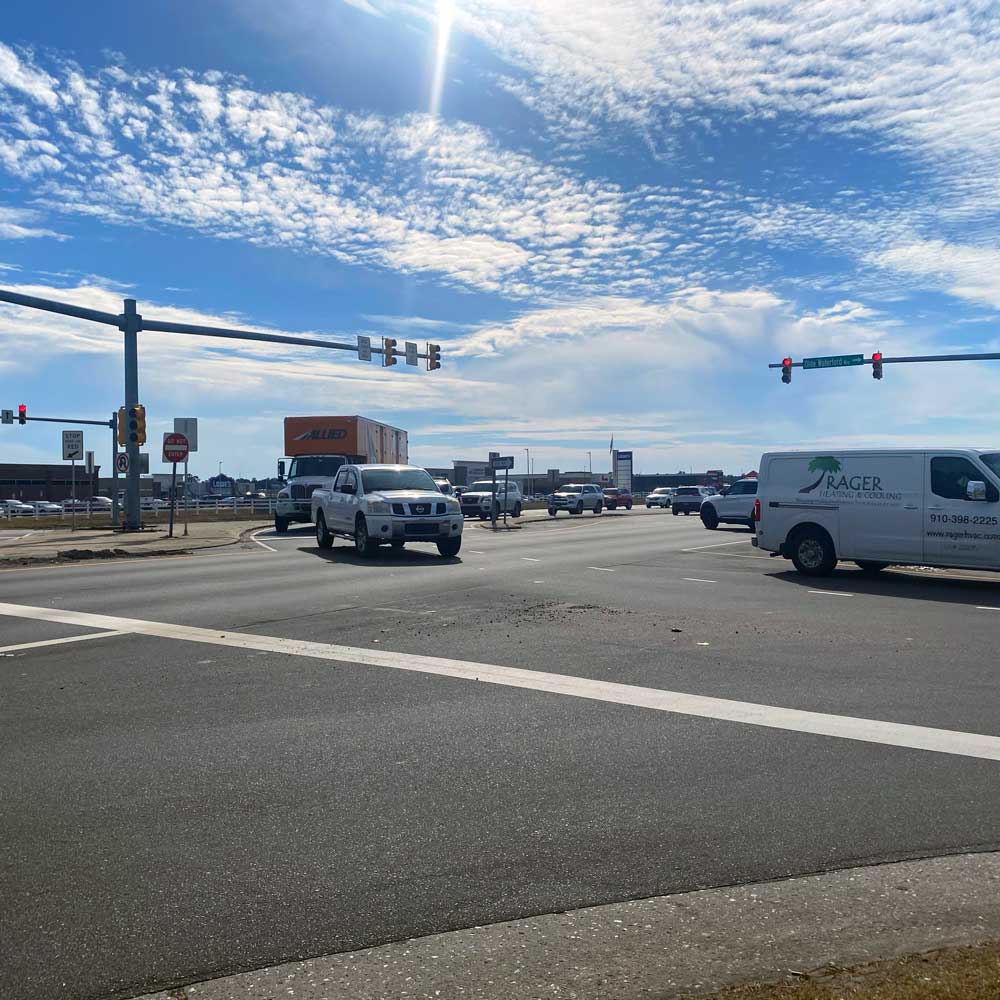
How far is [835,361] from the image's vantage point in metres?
34.8

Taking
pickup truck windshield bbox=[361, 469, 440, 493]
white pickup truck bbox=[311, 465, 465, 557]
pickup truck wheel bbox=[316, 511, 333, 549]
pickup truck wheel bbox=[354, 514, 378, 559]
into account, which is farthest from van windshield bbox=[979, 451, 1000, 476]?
pickup truck wheel bbox=[316, 511, 333, 549]

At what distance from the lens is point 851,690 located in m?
7.56

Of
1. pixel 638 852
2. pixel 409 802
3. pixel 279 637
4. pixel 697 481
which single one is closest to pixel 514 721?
pixel 409 802

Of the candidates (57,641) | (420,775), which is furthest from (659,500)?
(420,775)

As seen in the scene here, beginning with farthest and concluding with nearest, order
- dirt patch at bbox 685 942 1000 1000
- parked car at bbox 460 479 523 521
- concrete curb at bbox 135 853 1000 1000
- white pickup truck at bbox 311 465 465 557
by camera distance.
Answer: parked car at bbox 460 479 523 521, white pickup truck at bbox 311 465 465 557, concrete curb at bbox 135 853 1000 1000, dirt patch at bbox 685 942 1000 1000

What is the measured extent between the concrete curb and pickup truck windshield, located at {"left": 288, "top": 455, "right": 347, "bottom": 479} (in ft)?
97.8

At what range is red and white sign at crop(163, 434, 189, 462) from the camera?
27.2 metres

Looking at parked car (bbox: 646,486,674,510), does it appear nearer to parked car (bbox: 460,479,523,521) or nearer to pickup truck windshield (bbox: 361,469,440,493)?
parked car (bbox: 460,479,523,521)

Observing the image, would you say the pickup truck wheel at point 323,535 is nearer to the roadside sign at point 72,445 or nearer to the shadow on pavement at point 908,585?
the shadow on pavement at point 908,585

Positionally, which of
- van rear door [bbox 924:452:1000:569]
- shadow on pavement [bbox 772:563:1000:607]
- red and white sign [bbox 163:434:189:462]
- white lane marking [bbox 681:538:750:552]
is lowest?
white lane marking [bbox 681:538:750:552]

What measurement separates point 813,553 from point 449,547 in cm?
748

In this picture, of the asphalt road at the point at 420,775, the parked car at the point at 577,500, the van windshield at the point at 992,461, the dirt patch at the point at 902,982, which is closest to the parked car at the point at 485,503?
the parked car at the point at 577,500

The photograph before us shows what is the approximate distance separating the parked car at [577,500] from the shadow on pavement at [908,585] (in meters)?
36.4

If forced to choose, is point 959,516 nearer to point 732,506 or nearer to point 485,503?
point 732,506
